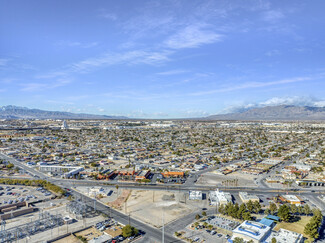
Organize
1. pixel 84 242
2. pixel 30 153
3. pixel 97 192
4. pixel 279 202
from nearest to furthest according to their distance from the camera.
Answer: pixel 84 242 < pixel 279 202 < pixel 97 192 < pixel 30 153

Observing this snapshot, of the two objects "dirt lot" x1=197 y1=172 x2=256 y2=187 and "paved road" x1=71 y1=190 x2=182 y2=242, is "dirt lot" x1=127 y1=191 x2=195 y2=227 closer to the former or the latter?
"paved road" x1=71 y1=190 x2=182 y2=242

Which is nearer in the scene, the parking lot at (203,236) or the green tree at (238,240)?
the green tree at (238,240)

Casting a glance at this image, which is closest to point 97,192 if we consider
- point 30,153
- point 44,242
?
point 44,242

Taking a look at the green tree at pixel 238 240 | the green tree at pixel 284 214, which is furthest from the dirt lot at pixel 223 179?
the green tree at pixel 238 240

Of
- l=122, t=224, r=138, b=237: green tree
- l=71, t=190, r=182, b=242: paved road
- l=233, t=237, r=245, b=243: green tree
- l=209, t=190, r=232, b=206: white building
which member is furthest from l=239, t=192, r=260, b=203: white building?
l=122, t=224, r=138, b=237: green tree

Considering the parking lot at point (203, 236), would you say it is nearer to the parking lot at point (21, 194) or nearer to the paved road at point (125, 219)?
the paved road at point (125, 219)

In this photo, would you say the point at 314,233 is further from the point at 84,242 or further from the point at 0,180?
the point at 0,180
